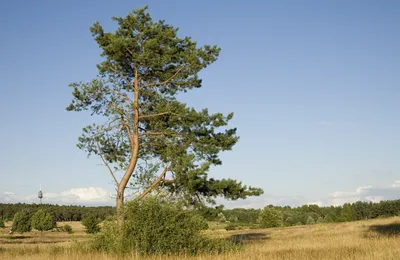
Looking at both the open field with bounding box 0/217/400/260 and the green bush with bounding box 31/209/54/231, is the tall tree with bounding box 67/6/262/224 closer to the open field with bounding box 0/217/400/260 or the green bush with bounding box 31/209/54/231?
the open field with bounding box 0/217/400/260

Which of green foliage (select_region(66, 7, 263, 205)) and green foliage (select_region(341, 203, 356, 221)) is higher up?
green foliage (select_region(66, 7, 263, 205))

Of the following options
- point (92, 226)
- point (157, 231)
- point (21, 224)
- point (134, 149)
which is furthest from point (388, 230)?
point (21, 224)

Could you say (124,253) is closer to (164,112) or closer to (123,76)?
(164,112)

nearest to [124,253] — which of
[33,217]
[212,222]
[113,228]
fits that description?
[113,228]

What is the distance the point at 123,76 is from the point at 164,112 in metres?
3.26

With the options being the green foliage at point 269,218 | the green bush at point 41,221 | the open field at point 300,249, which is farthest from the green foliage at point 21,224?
the open field at point 300,249

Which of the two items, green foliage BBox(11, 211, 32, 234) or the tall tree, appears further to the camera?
green foliage BBox(11, 211, 32, 234)

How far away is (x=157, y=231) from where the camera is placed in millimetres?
17312

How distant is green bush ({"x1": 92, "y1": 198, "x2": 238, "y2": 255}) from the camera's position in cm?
1720

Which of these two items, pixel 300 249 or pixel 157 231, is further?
pixel 300 249

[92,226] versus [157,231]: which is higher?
[157,231]

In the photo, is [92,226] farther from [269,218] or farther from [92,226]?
[269,218]

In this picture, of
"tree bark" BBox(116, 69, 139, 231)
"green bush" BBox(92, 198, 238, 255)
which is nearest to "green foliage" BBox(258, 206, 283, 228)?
"tree bark" BBox(116, 69, 139, 231)

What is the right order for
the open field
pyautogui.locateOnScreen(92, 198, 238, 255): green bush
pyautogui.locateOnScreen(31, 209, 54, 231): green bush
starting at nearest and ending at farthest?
the open field → pyautogui.locateOnScreen(92, 198, 238, 255): green bush → pyautogui.locateOnScreen(31, 209, 54, 231): green bush
